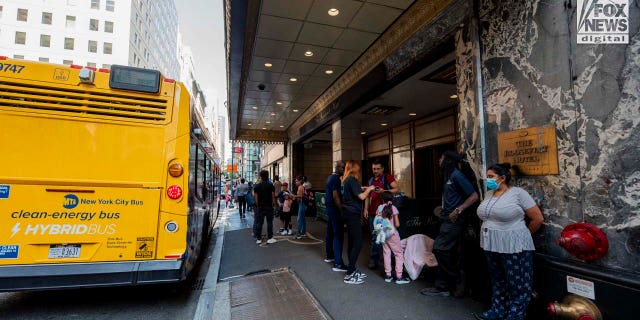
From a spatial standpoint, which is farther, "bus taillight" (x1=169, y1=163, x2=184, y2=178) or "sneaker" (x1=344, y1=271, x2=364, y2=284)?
"sneaker" (x1=344, y1=271, x2=364, y2=284)

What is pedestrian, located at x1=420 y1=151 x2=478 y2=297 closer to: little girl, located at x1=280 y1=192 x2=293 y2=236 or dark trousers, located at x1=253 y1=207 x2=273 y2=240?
dark trousers, located at x1=253 y1=207 x2=273 y2=240

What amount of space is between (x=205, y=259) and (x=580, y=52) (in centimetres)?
661

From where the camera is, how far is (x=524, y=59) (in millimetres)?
3203

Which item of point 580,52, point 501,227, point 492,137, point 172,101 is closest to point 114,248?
point 172,101

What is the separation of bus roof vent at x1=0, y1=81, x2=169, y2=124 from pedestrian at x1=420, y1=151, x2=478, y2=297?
363 centimetres

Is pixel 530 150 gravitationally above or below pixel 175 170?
above

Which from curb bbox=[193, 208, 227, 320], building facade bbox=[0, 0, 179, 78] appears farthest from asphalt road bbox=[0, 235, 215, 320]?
building facade bbox=[0, 0, 179, 78]

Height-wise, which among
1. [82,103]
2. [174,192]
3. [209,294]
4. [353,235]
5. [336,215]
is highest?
[82,103]

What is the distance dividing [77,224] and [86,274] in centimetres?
55

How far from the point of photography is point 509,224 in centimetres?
288

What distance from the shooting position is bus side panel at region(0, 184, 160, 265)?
10.6 feet

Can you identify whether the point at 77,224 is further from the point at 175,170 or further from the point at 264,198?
the point at 264,198

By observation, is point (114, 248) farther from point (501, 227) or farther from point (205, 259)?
point (501, 227)

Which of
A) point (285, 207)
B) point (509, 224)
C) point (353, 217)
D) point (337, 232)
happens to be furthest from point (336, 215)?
point (285, 207)
